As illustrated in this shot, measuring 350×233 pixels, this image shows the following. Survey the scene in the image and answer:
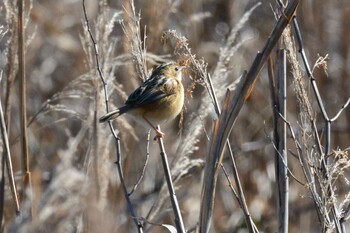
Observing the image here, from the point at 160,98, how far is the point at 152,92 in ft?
0.22

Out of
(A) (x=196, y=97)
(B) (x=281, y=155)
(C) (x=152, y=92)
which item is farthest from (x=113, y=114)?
(A) (x=196, y=97)

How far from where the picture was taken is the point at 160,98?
3.56 metres

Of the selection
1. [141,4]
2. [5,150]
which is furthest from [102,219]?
[141,4]

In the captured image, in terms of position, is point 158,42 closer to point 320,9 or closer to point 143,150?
point 143,150

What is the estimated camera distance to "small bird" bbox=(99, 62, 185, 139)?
348 cm

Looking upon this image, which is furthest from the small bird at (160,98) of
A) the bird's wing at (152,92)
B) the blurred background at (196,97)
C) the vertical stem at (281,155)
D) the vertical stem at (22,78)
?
the vertical stem at (281,155)

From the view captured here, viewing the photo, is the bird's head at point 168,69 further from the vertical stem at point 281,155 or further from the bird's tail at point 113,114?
the vertical stem at point 281,155

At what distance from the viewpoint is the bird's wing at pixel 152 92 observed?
134 inches

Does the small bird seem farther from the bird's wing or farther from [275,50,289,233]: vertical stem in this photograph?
[275,50,289,233]: vertical stem

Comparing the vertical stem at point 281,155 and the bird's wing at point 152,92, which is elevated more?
the bird's wing at point 152,92

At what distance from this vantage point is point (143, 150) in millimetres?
4891

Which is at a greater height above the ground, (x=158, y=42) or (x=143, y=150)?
(x=158, y=42)

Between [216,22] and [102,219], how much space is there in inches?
158

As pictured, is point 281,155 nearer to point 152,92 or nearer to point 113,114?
point 113,114
